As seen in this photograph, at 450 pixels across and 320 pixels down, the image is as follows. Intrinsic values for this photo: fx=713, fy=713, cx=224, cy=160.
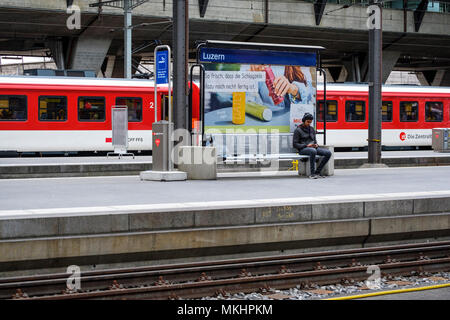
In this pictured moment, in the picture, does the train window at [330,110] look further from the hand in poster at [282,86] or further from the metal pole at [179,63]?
the metal pole at [179,63]

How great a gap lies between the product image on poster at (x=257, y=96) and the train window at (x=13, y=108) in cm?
1135

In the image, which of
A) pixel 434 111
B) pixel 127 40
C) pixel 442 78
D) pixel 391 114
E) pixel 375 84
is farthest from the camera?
pixel 442 78

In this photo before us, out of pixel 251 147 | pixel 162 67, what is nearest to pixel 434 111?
pixel 251 147

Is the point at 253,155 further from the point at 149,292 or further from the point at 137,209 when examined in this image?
the point at 149,292

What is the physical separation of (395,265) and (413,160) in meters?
12.4

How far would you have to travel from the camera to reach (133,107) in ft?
83.0

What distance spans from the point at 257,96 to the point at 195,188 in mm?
2876

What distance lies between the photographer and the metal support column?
1420 centimetres

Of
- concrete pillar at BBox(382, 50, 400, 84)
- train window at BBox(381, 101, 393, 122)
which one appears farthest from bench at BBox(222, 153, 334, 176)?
concrete pillar at BBox(382, 50, 400, 84)

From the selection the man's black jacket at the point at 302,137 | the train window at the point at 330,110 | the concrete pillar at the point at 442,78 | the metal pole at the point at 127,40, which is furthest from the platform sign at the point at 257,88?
the concrete pillar at the point at 442,78

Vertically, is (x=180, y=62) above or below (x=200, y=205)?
above

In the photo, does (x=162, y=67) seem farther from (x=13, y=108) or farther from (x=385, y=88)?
(x=385, y=88)

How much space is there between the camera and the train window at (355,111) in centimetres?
2903
